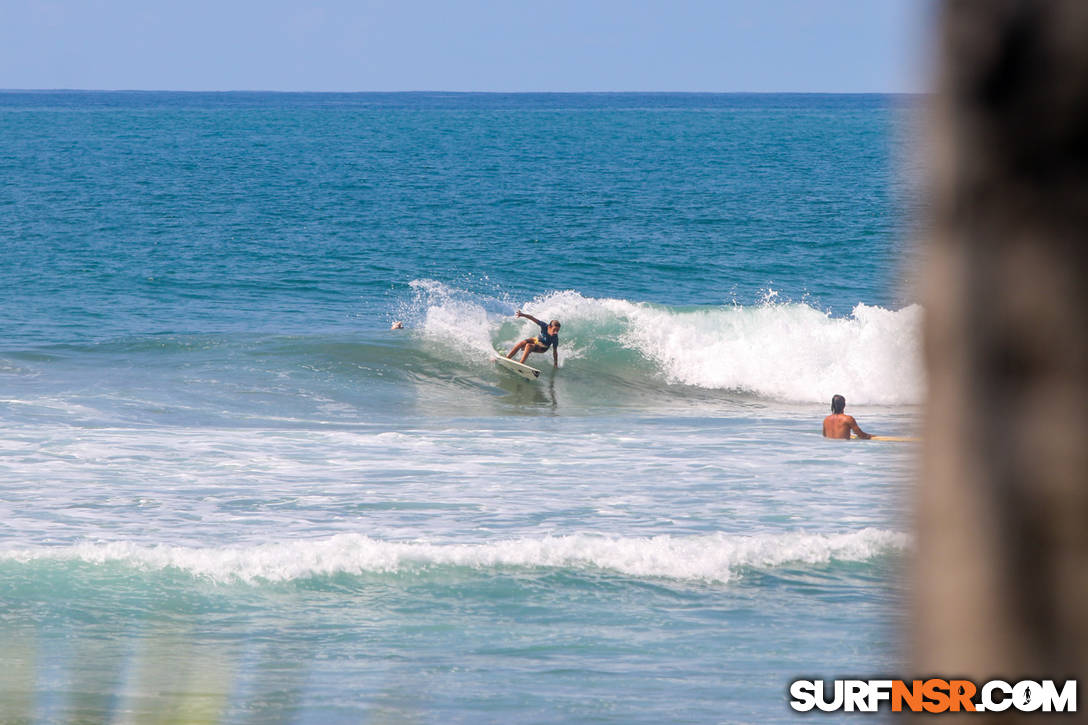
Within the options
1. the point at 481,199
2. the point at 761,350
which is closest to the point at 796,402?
the point at 761,350

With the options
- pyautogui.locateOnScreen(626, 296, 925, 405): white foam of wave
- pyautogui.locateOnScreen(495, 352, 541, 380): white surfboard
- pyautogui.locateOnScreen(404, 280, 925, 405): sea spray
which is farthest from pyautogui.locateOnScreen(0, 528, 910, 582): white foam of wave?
pyautogui.locateOnScreen(495, 352, 541, 380): white surfboard

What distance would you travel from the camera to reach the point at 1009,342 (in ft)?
2.14

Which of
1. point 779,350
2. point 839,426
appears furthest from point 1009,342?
point 779,350

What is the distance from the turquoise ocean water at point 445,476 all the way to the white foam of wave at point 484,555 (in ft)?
0.11

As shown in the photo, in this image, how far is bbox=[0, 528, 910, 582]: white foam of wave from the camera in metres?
9.39

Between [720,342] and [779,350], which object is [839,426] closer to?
[779,350]

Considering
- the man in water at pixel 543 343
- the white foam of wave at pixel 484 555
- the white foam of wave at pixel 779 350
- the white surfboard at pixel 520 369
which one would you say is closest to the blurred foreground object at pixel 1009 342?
the white foam of wave at pixel 484 555

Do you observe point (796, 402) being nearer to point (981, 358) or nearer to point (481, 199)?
point (981, 358)

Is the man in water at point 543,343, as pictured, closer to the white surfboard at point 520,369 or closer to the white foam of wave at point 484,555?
the white surfboard at point 520,369

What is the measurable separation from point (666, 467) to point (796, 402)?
793 centimetres

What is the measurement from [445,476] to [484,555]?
331 centimetres

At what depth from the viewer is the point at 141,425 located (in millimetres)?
15984

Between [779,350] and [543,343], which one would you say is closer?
[543,343]

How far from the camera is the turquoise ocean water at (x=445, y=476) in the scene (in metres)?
7.25
